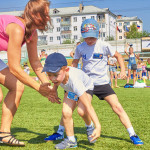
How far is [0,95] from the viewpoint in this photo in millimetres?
4074

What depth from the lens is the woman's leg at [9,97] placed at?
160 inches

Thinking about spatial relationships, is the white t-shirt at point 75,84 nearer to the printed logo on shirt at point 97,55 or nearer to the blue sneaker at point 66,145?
the blue sneaker at point 66,145

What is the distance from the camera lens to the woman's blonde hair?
11.3ft

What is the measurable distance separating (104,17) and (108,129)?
96290 mm

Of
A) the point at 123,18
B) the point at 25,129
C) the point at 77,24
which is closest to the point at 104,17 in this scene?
the point at 77,24

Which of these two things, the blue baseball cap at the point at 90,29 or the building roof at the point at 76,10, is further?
the building roof at the point at 76,10

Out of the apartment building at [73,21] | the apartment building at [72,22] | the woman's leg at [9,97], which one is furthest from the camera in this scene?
the apartment building at [72,22]

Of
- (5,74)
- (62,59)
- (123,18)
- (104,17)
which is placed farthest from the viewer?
(123,18)

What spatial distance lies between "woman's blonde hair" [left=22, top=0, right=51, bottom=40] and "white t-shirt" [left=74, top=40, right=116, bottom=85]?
1.23 meters

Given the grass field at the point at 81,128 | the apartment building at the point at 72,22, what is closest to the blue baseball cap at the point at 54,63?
the grass field at the point at 81,128

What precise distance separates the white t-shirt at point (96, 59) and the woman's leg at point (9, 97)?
3.68ft

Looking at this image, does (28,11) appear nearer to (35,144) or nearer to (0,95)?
(0,95)

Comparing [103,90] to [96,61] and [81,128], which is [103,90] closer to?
[96,61]

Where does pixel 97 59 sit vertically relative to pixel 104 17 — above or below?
below
